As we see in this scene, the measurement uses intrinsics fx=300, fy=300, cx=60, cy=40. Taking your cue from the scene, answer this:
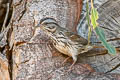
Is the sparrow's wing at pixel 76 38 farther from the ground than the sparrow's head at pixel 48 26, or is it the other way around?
the sparrow's head at pixel 48 26

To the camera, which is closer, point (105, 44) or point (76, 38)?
point (105, 44)

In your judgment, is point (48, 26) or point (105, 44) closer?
point (105, 44)

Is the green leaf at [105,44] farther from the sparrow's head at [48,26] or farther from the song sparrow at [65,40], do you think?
the sparrow's head at [48,26]

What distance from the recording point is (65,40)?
1838mm

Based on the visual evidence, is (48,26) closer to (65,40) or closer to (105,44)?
(65,40)

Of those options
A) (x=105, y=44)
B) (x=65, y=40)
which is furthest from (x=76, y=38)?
(x=105, y=44)

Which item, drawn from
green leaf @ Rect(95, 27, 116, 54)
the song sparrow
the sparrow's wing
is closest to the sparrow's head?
the song sparrow

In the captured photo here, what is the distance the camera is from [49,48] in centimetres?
183

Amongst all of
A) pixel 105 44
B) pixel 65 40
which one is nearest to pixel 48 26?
pixel 65 40

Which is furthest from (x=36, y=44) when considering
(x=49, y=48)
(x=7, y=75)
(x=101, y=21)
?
(x=101, y=21)

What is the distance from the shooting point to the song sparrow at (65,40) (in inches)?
70.7

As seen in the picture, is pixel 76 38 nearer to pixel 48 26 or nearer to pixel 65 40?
pixel 65 40

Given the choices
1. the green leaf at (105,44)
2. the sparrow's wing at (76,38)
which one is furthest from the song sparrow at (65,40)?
the green leaf at (105,44)

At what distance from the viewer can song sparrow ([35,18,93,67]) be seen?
180 centimetres
